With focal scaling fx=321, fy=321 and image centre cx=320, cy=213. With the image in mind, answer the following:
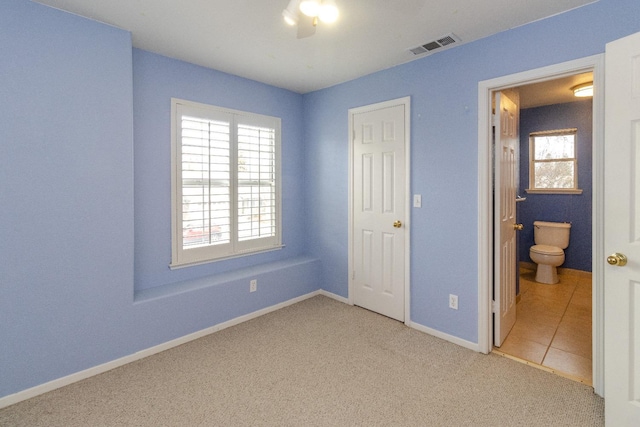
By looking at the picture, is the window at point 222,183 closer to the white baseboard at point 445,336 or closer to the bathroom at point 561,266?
the white baseboard at point 445,336

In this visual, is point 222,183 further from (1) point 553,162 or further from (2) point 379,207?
(1) point 553,162

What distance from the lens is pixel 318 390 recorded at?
2141 mm

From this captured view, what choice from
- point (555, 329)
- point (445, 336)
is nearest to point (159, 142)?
point (445, 336)

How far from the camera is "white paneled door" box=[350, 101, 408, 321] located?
3.15m

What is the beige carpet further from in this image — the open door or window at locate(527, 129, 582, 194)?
window at locate(527, 129, 582, 194)

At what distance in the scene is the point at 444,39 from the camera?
2520 millimetres

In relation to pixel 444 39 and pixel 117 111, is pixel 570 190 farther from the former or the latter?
pixel 117 111

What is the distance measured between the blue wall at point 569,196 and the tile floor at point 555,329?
48cm

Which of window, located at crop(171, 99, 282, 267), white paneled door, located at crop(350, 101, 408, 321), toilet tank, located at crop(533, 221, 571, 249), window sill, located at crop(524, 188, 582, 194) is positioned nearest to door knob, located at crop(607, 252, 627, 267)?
white paneled door, located at crop(350, 101, 408, 321)

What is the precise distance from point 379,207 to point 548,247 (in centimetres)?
282

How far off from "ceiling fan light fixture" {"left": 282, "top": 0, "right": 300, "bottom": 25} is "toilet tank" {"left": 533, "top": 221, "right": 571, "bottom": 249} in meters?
4.78

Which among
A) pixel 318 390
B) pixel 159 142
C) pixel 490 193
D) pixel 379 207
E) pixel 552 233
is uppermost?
pixel 159 142

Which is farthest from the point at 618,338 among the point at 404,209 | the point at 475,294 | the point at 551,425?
the point at 404,209

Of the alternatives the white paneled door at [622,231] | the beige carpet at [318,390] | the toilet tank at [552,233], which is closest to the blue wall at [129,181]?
the beige carpet at [318,390]
